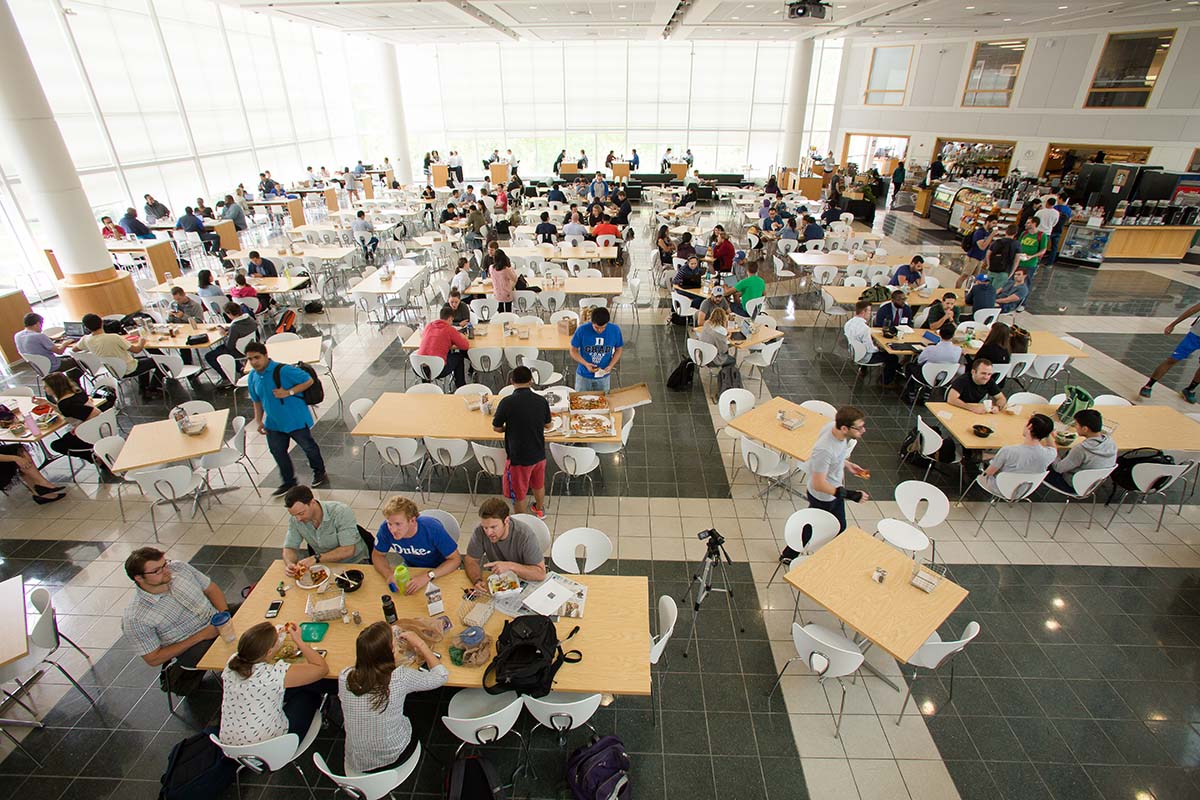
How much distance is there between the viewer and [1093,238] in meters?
15.4

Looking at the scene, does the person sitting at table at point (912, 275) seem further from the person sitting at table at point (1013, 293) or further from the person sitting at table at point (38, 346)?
the person sitting at table at point (38, 346)

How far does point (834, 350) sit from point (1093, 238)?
11.1 metres

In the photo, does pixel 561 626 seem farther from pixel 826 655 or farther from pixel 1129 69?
pixel 1129 69

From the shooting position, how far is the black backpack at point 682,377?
348 inches

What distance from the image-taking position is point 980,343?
840 centimetres

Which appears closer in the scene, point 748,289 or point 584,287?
point 748,289

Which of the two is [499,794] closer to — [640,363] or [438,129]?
[640,363]

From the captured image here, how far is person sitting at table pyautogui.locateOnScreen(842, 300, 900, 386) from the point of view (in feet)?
27.4

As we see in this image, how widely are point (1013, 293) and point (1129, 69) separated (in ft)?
42.8

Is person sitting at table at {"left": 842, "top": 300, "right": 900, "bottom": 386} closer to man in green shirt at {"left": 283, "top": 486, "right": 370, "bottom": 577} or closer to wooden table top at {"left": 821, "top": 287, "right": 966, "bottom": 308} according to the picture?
wooden table top at {"left": 821, "top": 287, "right": 966, "bottom": 308}

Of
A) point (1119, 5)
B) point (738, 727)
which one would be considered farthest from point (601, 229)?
point (1119, 5)

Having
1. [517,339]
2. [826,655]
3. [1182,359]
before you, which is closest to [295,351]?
[517,339]

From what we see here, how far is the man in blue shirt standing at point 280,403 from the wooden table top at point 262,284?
5.37 meters

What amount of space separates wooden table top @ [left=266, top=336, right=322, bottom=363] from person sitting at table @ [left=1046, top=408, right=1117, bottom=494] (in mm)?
9173
